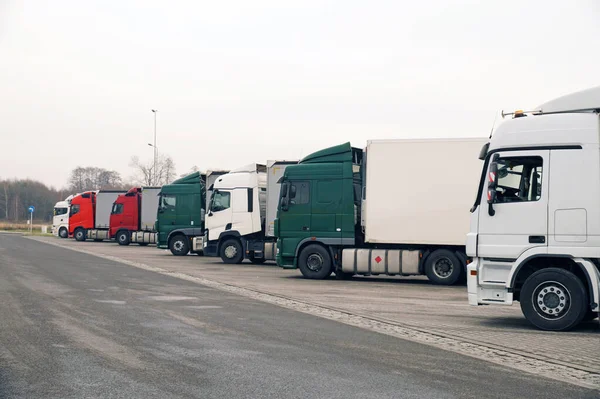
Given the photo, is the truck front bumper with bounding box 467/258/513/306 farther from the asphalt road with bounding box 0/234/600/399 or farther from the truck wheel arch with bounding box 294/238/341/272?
the truck wheel arch with bounding box 294/238/341/272

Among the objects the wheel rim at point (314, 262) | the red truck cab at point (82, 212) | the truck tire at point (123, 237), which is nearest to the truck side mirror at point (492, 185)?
the wheel rim at point (314, 262)

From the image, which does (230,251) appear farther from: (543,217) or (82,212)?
(82,212)

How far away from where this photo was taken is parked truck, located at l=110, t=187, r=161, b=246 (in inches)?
1617

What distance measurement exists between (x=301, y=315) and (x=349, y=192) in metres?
7.72

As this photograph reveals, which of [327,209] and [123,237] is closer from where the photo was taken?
[327,209]

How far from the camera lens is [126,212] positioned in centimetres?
4256

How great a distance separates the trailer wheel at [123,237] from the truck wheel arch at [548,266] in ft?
113

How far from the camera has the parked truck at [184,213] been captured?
29.8m

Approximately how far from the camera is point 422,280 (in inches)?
793

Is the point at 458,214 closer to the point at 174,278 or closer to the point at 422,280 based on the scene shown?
the point at 422,280

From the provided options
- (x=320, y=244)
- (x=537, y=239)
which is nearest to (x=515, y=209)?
(x=537, y=239)

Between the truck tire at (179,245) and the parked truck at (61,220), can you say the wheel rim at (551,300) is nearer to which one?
the truck tire at (179,245)

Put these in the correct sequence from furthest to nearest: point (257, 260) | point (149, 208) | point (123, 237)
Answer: point (123, 237), point (149, 208), point (257, 260)

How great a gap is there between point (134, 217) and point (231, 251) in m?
18.1
